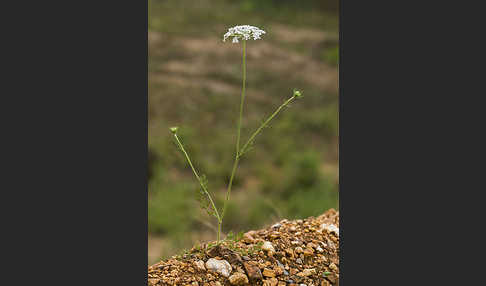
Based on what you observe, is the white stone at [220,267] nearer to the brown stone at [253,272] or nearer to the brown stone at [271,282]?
the brown stone at [253,272]

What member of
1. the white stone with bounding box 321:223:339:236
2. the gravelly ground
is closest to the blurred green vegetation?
the gravelly ground

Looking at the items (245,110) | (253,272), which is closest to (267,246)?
(253,272)

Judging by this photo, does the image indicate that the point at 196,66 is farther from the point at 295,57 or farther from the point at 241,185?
the point at 241,185

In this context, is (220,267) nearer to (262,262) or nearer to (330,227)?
(262,262)

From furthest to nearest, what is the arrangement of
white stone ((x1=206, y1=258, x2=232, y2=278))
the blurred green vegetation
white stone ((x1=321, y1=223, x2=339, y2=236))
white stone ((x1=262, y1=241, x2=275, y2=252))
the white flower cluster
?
the blurred green vegetation, white stone ((x1=321, y1=223, x2=339, y2=236)), white stone ((x1=262, y1=241, x2=275, y2=252)), white stone ((x1=206, y1=258, x2=232, y2=278)), the white flower cluster

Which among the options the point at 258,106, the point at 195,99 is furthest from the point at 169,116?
the point at 258,106

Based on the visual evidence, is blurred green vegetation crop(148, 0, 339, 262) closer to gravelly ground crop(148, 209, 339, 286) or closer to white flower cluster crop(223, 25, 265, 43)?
gravelly ground crop(148, 209, 339, 286)

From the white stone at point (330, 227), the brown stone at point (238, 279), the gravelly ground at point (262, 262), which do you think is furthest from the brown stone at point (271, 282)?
the white stone at point (330, 227)

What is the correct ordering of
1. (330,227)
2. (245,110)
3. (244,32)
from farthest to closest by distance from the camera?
(245,110) → (330,227) → (244,32)
